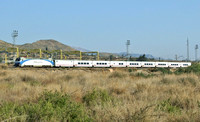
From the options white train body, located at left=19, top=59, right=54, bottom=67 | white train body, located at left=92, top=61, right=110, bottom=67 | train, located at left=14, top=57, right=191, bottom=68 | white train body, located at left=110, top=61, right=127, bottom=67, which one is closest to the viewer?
white train body, located at left=19, top=59, right=54, bottom=67

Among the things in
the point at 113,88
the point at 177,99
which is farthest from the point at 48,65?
→ the point at 177,99

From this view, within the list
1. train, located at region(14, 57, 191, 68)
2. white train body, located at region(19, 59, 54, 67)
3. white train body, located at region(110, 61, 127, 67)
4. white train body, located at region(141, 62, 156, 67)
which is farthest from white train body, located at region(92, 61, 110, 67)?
white train body, located at region(141, 62, 156, 67)

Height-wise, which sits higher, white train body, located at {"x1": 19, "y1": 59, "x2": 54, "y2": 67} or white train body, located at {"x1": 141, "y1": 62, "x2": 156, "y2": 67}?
white train body, located at {"x1": 19, "y1": 59, "x2": 54, "y2": 67}

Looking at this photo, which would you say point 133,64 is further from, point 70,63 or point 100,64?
point 70,63

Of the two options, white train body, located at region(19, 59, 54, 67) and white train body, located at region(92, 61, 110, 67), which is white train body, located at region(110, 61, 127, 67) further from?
white train body, located at region(19, 59, 54, 67)

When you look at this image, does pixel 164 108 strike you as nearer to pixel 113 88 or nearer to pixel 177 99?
pixel 177 99

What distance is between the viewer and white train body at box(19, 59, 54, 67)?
45.6 m

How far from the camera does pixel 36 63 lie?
46812 millimetres

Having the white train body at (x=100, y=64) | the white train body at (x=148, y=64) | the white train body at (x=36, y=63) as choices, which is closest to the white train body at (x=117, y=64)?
the white train body at (x=100, y=64)

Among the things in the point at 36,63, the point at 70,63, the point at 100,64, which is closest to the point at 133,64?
the point at 100,64

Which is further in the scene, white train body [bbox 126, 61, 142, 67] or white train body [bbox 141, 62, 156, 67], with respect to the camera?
white train body [bbox 141, 62, 156, 67]

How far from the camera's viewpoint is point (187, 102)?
9406 mm

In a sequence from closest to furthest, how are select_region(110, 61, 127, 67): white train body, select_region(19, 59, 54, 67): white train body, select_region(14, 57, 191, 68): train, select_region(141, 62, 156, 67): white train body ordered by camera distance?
select_region(19, 59, 54, 67): white train body, select_region(14, 57, 191, 68): train, select_region(110, 61, 127, 67): white train body, select_region(141, 62, 156, 67): white train body

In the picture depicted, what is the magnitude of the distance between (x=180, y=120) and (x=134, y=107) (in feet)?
4.01
